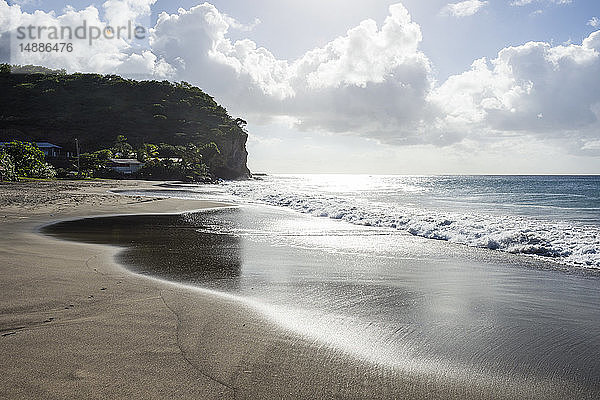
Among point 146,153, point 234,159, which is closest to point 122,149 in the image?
point 146,153

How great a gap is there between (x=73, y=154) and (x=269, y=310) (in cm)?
10274

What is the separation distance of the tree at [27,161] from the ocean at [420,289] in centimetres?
4694

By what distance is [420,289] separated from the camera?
21.9 feet

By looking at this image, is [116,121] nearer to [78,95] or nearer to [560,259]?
[78,95]

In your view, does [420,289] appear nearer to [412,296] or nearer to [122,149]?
[412,296]

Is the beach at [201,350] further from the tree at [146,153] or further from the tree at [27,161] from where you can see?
the tree at [146,153]

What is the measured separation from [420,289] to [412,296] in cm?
53

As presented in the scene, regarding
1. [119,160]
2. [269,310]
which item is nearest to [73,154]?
[119,160]

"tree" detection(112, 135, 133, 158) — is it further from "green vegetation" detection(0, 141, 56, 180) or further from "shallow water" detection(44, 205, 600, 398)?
"shallow water" detection(44, 205, 600, 398)

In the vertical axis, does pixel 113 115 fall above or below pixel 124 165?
above

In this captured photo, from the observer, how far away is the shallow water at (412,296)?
3908 millimetres

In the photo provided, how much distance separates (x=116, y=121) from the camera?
385 ft

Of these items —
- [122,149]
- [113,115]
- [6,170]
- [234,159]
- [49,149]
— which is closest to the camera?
[6,170]

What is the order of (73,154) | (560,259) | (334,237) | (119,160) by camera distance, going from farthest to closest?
(73,154) < (119,160) < (334,237) < (560,259)
